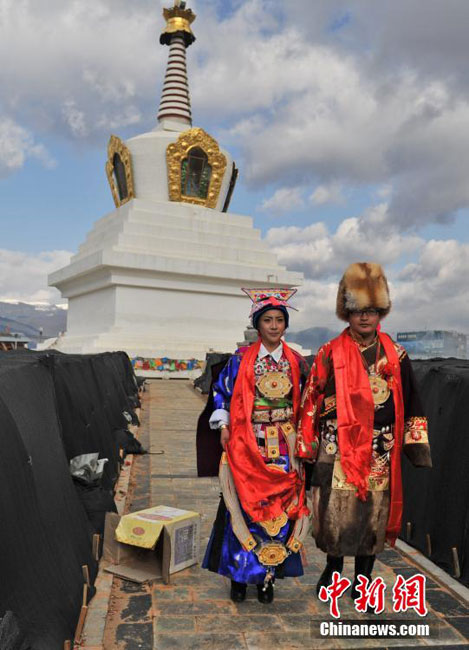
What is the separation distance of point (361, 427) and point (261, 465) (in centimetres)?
71

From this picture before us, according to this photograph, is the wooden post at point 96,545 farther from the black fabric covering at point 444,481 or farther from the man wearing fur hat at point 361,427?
the black fabric covering at point 444,481

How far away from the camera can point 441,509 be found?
466 cm

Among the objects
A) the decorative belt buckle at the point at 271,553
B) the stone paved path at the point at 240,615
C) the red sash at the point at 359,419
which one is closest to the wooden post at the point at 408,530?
the stone paved path at the point at 240,615

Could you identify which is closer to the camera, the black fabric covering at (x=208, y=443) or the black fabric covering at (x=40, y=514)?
the black fabric covering at (x=40, y=514)

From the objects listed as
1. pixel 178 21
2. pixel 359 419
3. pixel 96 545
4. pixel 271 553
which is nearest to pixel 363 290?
pixel 359 419

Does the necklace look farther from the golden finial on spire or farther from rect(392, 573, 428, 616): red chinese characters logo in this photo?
the golden finial on spire

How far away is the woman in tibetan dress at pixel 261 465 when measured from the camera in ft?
12.7

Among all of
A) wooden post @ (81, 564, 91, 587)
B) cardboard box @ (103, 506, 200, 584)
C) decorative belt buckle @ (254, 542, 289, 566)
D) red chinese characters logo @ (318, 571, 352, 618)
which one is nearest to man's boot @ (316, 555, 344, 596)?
red chinese characters logo @ (318, 571, 352, 618)

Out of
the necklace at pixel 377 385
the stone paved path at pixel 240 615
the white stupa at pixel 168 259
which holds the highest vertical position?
the white stupa at pixel 168 259

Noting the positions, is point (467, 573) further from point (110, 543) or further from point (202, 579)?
point (110, 543)

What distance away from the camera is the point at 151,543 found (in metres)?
4.28

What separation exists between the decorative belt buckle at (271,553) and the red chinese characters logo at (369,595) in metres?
0.55

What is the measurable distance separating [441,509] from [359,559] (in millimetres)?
1108

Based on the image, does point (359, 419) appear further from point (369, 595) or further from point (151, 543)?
point (151, 543)
